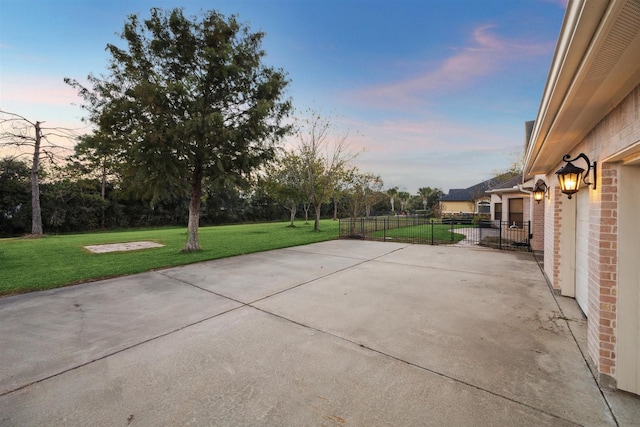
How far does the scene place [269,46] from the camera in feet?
30.7

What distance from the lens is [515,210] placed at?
1423 cm

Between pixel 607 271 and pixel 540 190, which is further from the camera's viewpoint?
pixel 540 190

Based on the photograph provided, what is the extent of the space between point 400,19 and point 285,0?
3.90 metres

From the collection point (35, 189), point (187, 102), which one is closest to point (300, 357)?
point (187, 102)

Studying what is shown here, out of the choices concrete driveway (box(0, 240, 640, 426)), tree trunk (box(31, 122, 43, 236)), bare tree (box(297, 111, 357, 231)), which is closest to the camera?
concrete driveway (box(0, 240, 640, 426))

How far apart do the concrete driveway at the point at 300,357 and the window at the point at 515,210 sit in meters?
11.4

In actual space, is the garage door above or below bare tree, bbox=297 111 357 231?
below

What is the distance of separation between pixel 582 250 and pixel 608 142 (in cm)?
240

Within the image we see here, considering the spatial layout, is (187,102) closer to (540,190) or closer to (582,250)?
(582,250)

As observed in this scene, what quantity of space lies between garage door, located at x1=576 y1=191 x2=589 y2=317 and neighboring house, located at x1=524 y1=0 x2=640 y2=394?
4.16ft

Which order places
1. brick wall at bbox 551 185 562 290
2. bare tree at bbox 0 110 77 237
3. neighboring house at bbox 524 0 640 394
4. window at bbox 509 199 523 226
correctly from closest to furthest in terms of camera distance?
neighboring house at bbox 524 0 640 394 < brick wall at bbox 551 185 562 290 < bare tree at bbox 0 110 77 237 < window at bbox 509 199 523 226

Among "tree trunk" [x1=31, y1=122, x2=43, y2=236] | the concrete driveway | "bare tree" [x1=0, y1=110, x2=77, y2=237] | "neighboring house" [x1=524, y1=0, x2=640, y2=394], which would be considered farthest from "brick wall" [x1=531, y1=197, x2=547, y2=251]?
"tree trunk" [x1=31, y1=122, x2=43, y2=236]

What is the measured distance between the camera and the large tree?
7414 millimetres

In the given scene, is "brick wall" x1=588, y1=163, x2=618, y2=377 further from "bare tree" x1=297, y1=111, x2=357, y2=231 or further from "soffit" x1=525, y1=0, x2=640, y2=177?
"bare tree" x1=297, y1=111, x2=357, y2=231
